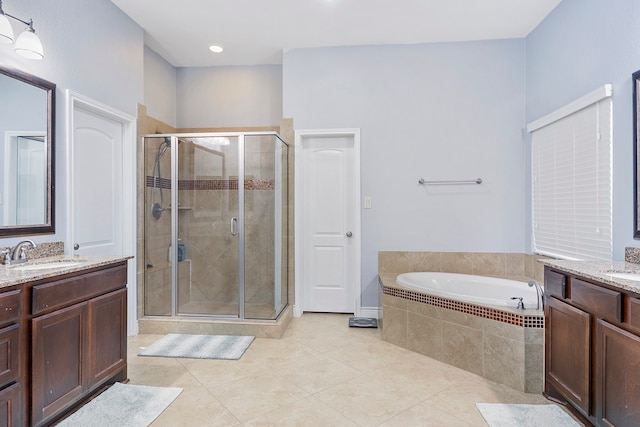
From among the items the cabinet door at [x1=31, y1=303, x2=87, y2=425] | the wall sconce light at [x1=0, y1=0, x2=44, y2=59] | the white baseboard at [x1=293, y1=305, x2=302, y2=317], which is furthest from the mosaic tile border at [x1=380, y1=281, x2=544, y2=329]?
the wall sconce light at [x1=0, y1=0, x2=44, y2=59]

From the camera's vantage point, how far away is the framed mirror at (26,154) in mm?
2029

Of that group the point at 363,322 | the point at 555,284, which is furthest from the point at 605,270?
the point at 363,322

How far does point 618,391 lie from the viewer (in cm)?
155

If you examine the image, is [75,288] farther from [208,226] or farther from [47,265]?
[208,226]

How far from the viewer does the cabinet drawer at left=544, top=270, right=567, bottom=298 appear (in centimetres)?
196

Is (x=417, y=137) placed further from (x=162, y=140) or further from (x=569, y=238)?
(x=162, y=140)

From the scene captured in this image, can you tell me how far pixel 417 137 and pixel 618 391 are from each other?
8.86 feet

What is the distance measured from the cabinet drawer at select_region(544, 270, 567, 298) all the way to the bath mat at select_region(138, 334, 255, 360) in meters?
2.24

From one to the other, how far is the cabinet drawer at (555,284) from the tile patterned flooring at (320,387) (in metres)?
0.70

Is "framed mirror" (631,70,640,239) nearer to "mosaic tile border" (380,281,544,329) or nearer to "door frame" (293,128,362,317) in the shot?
"mosaic tile border" (380,281,544,329)

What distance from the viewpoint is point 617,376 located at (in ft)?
5.12

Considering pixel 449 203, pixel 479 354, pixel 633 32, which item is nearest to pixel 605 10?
pixel 633 32

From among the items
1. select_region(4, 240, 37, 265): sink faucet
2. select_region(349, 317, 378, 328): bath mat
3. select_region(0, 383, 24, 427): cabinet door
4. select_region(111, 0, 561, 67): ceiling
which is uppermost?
select_region(111, 0, 561, 67): ceiling

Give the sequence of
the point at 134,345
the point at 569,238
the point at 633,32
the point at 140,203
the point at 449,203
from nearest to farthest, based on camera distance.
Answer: the point at 633,32 → the point at 569,238 → the point at 134,345 → the point at 140,203 → the point at 449,203
